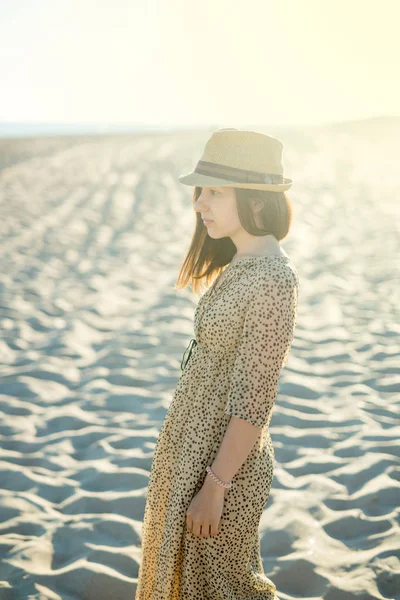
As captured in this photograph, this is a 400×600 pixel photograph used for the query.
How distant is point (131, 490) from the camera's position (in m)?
3.59

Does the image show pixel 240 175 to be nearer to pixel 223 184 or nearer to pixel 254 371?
pixel 223 184

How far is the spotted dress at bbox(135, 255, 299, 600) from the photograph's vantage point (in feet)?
5.79

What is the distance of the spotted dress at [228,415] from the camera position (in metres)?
1.76

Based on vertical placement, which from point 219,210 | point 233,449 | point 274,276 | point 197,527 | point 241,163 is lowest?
point 197,527

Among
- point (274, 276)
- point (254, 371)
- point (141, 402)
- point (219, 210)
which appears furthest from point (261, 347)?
point (141, 402)

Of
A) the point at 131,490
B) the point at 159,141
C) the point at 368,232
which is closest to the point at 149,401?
the point at 131,490

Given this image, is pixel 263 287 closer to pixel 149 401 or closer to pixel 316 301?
pixel 149 401

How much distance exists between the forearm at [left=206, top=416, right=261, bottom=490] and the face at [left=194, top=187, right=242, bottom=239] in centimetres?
51

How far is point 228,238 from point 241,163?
1.02ft

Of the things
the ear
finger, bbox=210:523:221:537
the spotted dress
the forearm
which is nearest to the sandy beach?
the spotted dress

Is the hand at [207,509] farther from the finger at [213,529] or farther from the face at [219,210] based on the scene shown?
the face at [219,210]

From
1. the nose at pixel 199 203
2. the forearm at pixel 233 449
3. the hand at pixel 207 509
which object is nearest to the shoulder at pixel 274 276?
the nose at pixel 199 203

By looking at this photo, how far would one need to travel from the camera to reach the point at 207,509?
1.78 meters

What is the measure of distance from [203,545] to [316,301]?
4895mm
